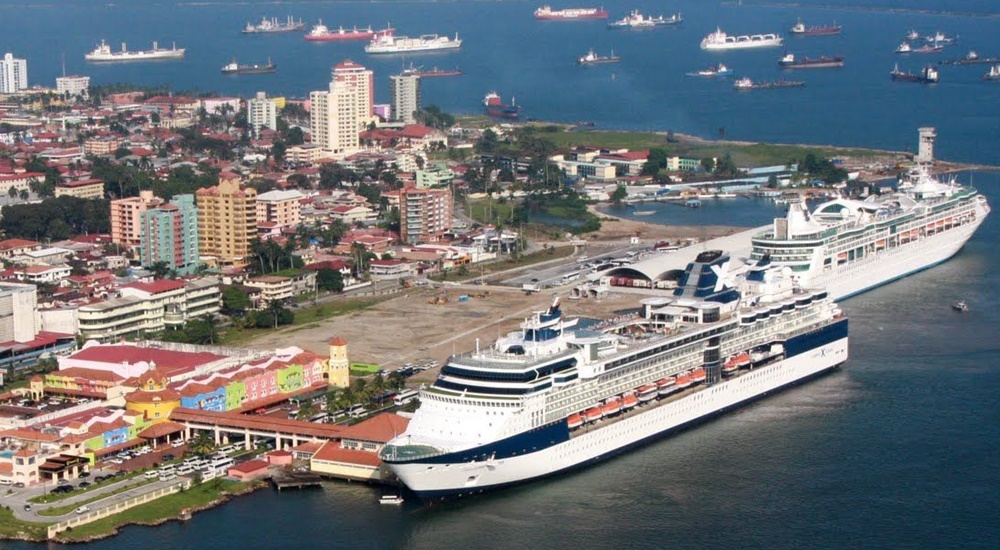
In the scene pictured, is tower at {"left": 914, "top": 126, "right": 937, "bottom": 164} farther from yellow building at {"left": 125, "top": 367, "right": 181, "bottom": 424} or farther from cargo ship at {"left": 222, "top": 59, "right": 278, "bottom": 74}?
cargo ship at {"left": 222, "top": 59, "right": 278, "bottom": 74}

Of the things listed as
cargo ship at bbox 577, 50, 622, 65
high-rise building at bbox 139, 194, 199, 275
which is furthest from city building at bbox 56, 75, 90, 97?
high-rise building at bbox 139, 194, 199, 275

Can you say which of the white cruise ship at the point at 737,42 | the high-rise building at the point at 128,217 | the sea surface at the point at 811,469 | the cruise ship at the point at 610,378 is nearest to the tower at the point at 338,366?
the cruise ship at the point at 610,378

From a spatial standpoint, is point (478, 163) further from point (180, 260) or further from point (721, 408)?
point (721, 408)

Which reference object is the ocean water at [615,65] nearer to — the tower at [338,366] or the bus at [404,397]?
the tower at [338,366]

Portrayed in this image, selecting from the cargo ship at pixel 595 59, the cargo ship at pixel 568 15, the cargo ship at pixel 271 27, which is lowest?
the cargo ship at pixel 595 59

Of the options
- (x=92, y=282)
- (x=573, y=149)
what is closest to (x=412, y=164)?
(x=573, y=149)

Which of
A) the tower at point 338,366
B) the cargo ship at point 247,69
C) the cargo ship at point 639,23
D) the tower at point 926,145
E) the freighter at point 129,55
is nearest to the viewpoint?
the tower at point 338,366
